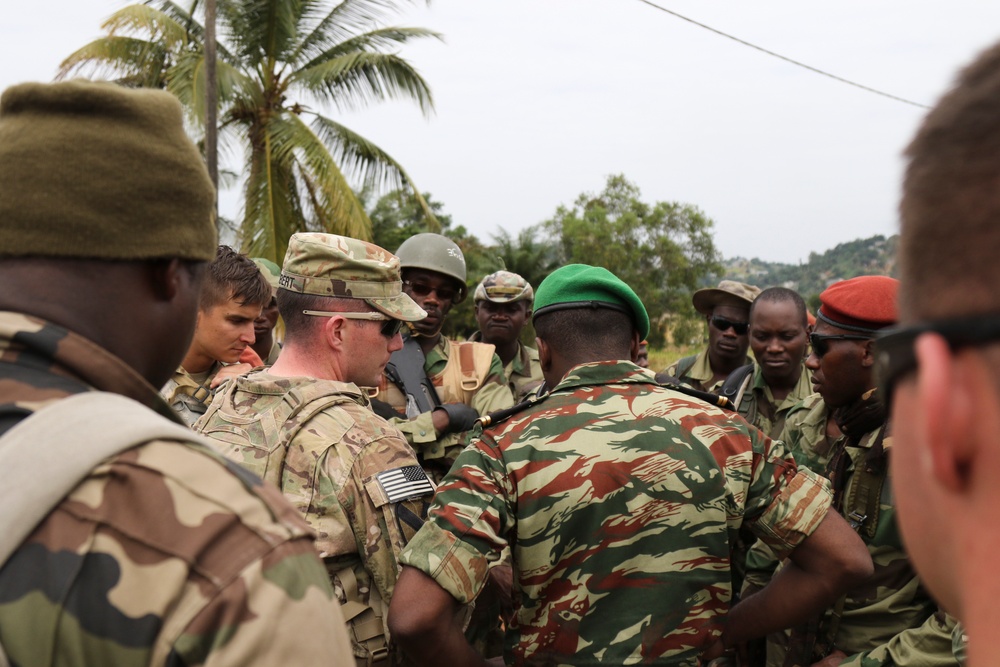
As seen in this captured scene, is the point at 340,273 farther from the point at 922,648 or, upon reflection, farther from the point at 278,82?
the point at 278,82

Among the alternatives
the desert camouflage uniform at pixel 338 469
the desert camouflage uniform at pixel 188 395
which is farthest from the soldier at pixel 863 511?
the desert camouflage uniform at pixel 188 395

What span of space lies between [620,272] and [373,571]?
1230 inches

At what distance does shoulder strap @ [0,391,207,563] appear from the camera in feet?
3.65

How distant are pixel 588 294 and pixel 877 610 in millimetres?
1749

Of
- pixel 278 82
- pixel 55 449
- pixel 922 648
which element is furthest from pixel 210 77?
pixel 55 449

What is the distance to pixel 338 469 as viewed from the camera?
2717 millimetres

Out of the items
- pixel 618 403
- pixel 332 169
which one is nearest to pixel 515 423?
pixel 618 403

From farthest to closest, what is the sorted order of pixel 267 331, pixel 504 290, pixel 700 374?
pixel 700 374
pixel 504 290
pixel 267 331

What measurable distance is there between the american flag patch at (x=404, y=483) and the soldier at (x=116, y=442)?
4.30ft

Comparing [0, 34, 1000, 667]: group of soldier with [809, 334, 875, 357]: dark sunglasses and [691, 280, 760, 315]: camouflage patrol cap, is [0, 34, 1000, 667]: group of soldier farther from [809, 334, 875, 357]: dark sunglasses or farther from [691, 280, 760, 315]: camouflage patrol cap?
[691, 280, 760, 315]: camouflage patrol cap

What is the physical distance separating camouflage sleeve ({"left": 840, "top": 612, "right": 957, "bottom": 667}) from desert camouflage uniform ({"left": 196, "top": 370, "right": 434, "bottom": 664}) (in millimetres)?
1744

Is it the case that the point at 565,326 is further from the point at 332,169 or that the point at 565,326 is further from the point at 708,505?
the point at 332,169

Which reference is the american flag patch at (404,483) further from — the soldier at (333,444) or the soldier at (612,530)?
the soldier at (612,530)

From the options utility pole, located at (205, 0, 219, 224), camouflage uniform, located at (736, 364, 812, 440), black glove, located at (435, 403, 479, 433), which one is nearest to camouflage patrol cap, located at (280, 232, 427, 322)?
black glove, located at (435, 403, 479, 433)
